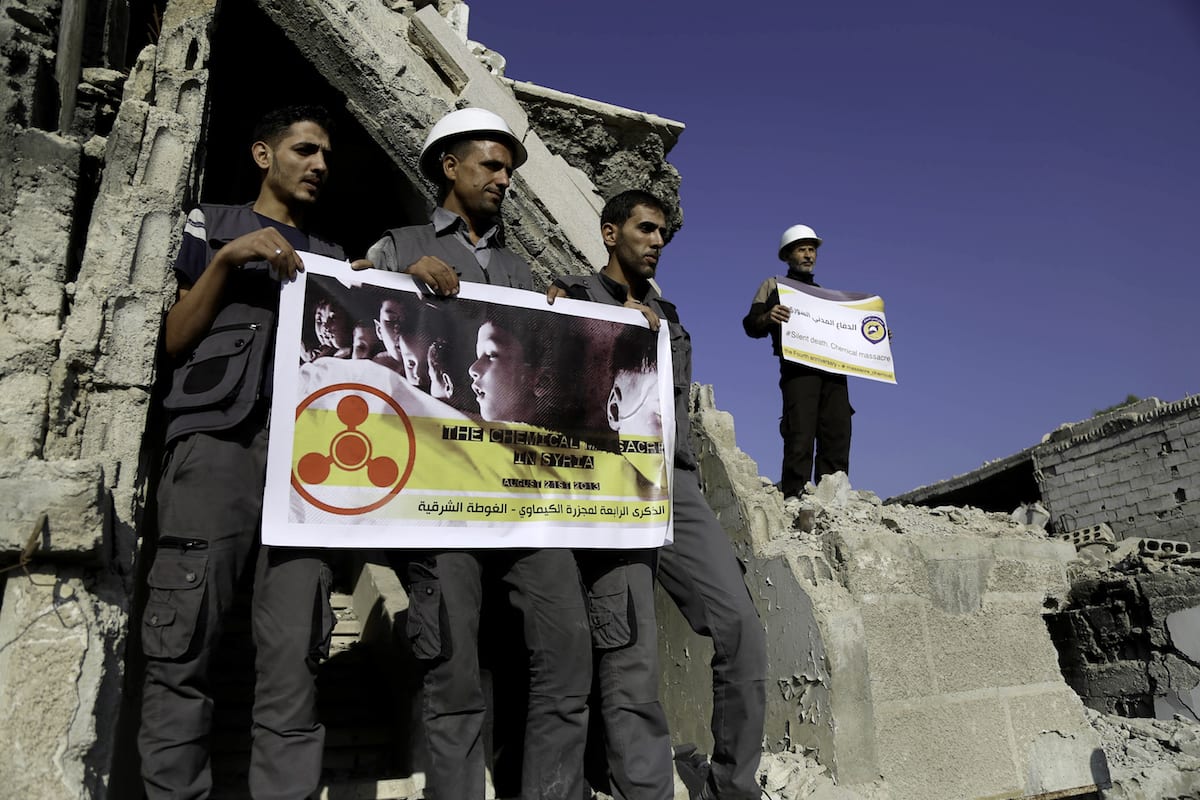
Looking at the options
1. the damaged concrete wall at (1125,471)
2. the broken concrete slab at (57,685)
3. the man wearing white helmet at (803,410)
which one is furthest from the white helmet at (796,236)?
the damaged concrete wall at (1125,471)

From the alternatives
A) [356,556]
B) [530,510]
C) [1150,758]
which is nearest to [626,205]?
[530,510]

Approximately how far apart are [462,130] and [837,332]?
10.0 feet

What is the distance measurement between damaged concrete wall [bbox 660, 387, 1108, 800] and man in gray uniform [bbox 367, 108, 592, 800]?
1462 mm

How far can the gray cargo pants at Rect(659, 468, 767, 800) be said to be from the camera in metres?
3.03

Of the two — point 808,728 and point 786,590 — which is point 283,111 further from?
point 808,728

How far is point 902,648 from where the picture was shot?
392 centimetres

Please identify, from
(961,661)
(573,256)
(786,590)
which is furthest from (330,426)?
(961,661)

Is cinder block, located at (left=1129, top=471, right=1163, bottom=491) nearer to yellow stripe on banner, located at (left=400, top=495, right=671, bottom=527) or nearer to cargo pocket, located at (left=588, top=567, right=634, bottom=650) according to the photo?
yellow stripe on banner, located at (left=400, top=495, right=671, bottom=527)

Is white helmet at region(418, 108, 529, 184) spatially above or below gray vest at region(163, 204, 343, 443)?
above

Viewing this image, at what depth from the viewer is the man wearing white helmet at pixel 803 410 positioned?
5234mm

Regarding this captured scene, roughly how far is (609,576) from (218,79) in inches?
150

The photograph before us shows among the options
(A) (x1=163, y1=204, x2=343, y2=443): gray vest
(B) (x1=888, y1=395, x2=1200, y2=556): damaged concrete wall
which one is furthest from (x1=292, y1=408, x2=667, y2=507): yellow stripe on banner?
(B) (x1=888, y1=395, x2=1200, y2=556): damaged concrete wall

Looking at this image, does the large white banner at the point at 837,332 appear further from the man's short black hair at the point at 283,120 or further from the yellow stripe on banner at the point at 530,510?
the man's short black hair at the point at 283,120

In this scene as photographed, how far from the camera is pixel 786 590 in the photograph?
399cm
